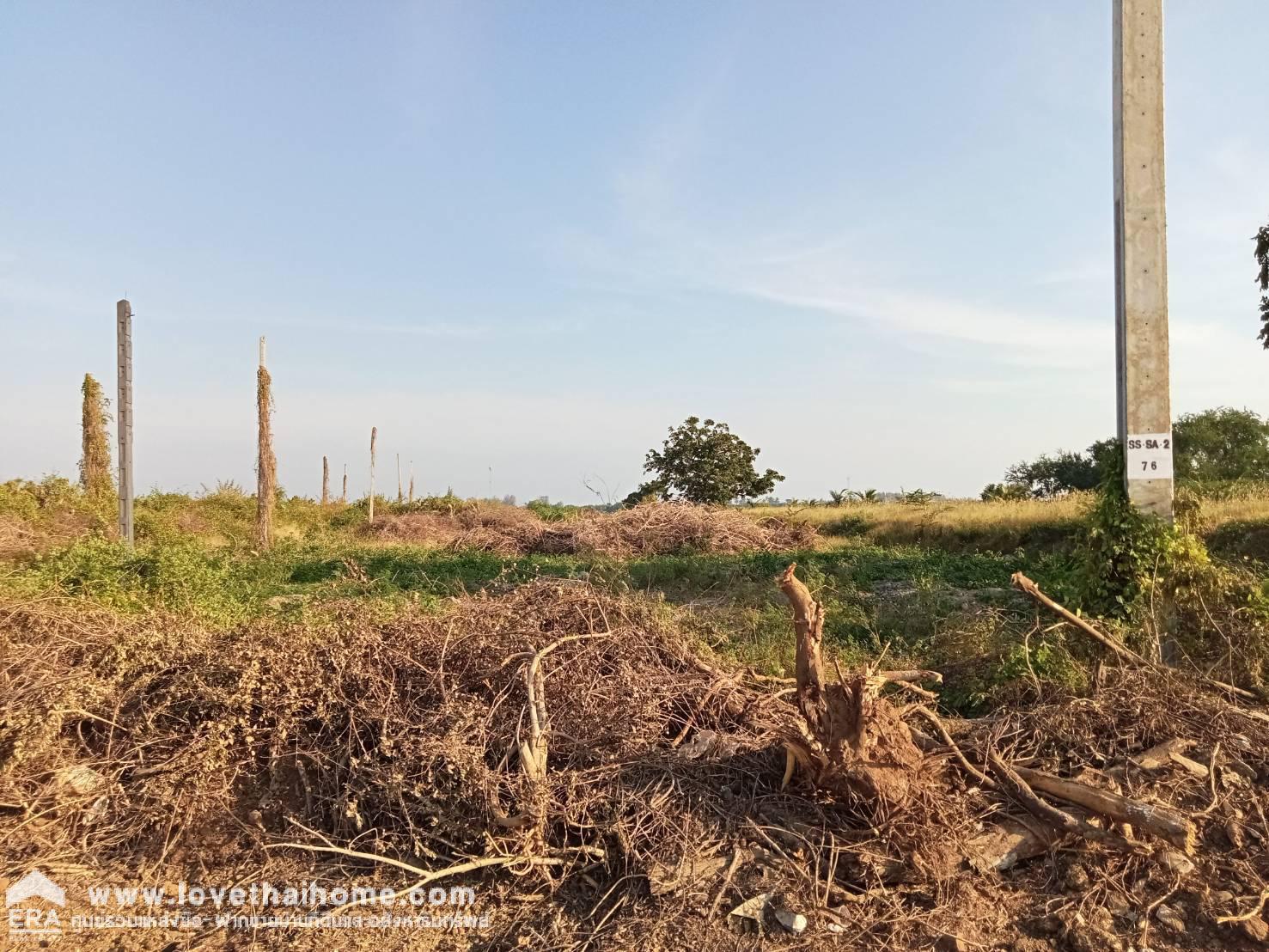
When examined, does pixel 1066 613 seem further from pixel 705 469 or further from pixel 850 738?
pixel 705 469

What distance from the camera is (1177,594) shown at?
19.8 feet

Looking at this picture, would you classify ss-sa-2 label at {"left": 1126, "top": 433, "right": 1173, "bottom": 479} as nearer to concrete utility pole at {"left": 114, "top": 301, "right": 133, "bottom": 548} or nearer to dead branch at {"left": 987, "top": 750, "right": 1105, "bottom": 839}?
dead branch at {"left": 987, "top": 750, "right": 1105, "bottom": 839}

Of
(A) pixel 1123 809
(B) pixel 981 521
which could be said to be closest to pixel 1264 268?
(B) pixel 981 521

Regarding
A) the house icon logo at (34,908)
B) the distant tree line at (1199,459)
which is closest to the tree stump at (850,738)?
the house icon logo at (34,908)

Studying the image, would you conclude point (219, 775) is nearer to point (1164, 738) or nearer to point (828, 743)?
point (828, 743)

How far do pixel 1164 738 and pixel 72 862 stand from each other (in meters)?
5.43

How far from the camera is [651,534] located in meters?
17.6

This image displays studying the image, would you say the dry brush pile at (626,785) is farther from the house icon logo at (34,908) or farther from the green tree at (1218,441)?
the green tree at (1218,441)

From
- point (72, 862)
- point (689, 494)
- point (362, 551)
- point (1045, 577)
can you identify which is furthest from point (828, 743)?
point (689, 494)

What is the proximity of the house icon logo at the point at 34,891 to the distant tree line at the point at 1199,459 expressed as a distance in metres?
24.6

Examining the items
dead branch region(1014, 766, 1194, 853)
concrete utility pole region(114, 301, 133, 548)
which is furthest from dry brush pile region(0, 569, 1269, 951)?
concrete utility pole region(114, 301, 133, 548)

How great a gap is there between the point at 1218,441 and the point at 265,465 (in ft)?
102

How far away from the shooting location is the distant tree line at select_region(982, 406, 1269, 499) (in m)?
24.8

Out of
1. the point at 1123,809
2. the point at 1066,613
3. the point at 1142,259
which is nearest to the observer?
the point at 1123,809
